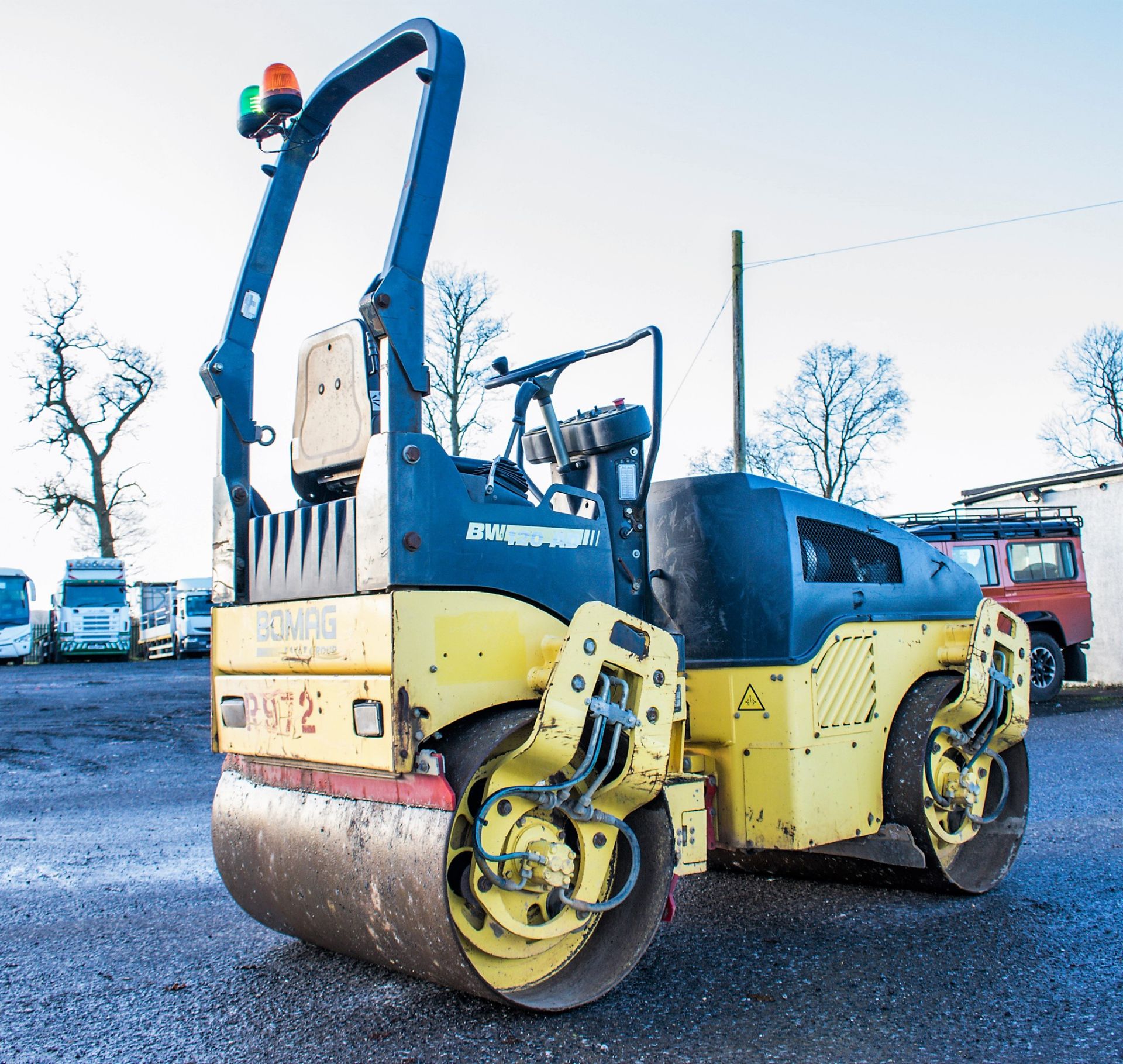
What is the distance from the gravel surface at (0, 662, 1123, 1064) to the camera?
3.41 meters

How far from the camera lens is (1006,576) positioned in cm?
1577

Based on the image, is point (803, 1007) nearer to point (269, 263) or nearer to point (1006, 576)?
point (269, 263)

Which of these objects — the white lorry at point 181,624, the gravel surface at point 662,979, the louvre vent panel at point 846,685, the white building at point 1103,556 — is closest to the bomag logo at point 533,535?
the louvre vent panel at point 846,685

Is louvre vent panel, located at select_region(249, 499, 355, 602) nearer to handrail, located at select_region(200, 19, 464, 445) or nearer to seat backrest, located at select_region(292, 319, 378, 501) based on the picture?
seat backrest, located at select_region(292, 319, 378, 501)

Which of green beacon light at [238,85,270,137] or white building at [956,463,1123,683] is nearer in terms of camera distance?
green beacon light at [238,85,270,137]

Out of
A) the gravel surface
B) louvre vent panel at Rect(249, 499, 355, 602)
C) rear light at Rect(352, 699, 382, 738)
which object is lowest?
the gravel surface

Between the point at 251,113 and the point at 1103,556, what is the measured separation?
18951mm

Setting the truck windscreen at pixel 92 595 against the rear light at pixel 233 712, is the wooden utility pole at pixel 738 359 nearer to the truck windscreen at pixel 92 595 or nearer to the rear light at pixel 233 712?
the rear light at pixel 233 712

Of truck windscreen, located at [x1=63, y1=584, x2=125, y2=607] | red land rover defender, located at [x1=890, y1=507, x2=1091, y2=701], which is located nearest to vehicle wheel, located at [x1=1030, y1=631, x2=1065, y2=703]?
red land rover defender, located at [x1=890, y1=507, x2=1091, y2=701]

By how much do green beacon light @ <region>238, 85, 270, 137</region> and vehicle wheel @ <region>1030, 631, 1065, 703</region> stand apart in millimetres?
13803

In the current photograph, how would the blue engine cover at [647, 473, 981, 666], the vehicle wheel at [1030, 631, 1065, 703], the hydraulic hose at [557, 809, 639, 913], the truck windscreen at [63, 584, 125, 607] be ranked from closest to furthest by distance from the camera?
1. the hydraulic hose at [557, 809, 639, 913]
2. the blue engine cover at [647, 473, 981, 666]
3. the vehicle wheel at [1030, 631, 1065, 703]
4. the truck windscreen at [63, 584, 125, 607]

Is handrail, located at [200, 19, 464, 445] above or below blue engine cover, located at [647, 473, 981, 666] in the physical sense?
above

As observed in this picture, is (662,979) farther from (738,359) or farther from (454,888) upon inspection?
(738,359)

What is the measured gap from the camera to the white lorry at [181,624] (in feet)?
112
